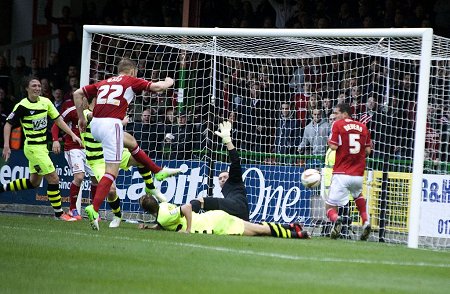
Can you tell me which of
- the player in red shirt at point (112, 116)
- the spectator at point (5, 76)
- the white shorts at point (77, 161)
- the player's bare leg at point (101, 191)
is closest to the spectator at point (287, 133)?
the white shorts at point (77, 161)

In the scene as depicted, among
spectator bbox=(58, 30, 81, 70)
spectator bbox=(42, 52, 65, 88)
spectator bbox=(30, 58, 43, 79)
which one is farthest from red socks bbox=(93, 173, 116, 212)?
spectator bbox=(58, 30, 81, 70)

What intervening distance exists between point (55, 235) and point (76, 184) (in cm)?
434

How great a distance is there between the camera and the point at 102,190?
12734 millimetres

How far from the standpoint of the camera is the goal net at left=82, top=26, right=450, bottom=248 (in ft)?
52.5

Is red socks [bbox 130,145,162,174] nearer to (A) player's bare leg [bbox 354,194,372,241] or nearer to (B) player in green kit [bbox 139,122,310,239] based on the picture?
(B) player in green kit [bbox 139,122,310,239]

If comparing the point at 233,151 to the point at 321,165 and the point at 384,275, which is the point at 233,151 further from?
the point at 384,275

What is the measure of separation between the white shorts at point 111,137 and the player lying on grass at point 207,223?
2.67 feet

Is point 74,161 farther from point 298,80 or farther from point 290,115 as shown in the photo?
point 298,80

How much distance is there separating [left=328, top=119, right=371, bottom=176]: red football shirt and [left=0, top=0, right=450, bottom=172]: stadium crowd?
4.08 feet

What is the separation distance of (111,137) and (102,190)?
0.72 meters

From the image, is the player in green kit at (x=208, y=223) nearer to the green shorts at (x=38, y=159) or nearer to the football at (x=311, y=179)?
the football at (x=311, y=179)

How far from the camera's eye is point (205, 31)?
15.7 meters

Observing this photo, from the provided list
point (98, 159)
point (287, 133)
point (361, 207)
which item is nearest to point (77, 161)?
point (98, 159)

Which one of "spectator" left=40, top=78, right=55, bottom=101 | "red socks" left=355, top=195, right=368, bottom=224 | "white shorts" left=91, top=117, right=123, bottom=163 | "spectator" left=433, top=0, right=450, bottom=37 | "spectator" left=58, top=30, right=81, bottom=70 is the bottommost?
"red socks" left=355, top=195, right=368, bottom=224
